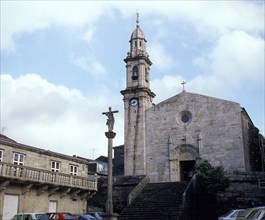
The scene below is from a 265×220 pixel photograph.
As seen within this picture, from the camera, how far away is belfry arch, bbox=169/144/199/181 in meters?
34.6

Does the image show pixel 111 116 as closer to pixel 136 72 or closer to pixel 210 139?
pixel 210 139

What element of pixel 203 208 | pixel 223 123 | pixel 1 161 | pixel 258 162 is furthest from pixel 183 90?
pixel 1 161

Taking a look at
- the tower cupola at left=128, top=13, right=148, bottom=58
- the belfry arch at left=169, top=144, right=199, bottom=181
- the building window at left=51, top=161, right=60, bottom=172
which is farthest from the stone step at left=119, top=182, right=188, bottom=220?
the tower cupola at left=128, top=13, right=148, bottom=58

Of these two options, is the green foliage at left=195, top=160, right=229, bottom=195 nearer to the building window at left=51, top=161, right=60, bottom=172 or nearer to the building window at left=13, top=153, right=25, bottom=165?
the building window at left=51, top=161, right=60, bottom=172

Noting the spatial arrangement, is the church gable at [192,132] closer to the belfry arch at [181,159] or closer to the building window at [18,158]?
the belfry arch at [181,159]

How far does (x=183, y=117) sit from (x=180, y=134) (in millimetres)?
1691

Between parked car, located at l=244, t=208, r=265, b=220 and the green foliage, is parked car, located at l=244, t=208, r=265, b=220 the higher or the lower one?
the lower one

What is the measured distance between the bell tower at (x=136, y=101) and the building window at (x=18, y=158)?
13819mm

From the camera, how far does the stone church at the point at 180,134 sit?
33094 mm

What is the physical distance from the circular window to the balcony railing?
10512 millimetres

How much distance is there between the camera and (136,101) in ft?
127

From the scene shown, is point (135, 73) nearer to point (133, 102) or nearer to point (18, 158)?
point (133, 102)

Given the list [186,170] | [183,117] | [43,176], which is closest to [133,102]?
[183,117]

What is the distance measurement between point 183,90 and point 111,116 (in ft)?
58.3
